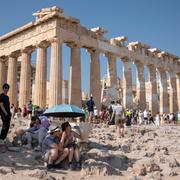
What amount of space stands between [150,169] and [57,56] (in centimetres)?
1891

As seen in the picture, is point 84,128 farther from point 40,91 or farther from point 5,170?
point 40,91

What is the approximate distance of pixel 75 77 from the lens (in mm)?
28891

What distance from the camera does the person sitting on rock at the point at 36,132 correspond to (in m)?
10.7

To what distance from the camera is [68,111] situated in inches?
496

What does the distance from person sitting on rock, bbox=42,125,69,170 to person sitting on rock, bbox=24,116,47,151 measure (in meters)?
1.48

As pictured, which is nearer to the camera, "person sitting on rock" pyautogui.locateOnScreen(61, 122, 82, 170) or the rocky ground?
the rocky ground

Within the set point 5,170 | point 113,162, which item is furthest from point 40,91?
point 5,170

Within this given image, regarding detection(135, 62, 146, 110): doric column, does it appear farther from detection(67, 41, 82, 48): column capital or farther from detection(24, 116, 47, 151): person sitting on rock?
detection(24, 116, 47, 151): person sitting on rock

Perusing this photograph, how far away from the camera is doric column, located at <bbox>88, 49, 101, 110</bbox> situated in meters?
31.0

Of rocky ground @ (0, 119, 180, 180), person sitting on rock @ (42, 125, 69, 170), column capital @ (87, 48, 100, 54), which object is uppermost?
column capital @ (87, 48, 100, 54)

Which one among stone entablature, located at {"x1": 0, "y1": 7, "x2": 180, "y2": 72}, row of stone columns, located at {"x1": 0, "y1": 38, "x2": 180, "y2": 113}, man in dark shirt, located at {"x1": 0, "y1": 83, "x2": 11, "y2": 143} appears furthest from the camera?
stone entablature, located at {"x1": 0, "y1": 7, "x2": 180, "y2": 72}

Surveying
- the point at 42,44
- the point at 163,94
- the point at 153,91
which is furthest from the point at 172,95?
the point at 42,44

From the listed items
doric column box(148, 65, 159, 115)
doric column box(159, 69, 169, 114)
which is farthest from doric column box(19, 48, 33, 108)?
doric column box(159, 69, 169, 114)

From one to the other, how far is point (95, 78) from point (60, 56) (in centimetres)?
490
